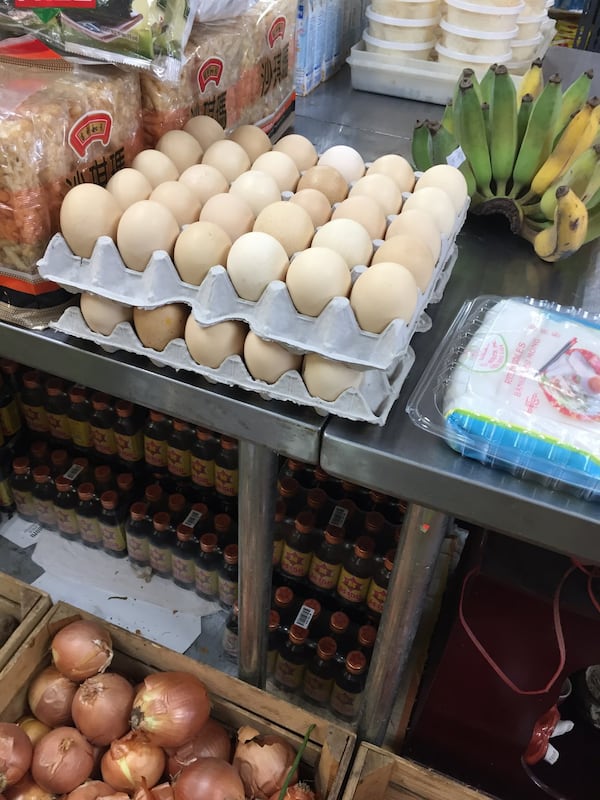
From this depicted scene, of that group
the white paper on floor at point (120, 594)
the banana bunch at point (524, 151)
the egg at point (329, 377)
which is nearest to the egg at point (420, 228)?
the egg at point (329, 377)

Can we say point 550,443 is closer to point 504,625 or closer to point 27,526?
point 504,625

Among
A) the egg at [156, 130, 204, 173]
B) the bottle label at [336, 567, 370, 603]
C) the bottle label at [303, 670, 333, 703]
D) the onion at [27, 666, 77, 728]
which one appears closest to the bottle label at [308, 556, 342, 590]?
the bottle label at [336, 567, 370, 603]

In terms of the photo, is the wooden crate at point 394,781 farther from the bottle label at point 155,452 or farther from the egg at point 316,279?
the bottle label at point 155,452

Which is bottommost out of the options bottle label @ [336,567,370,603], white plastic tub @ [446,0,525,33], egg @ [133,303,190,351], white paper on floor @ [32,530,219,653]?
white paper on floor @ [32,530,219,653]

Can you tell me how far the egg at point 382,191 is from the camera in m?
0.96

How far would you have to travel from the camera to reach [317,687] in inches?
60.9

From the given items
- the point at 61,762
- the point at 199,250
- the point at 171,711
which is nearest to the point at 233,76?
the point at 199,250

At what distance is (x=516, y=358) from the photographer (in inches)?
33.6

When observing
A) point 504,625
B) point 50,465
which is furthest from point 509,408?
point 50,465

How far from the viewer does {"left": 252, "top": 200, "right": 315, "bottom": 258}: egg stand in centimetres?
85

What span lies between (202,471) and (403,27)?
52.2 inches

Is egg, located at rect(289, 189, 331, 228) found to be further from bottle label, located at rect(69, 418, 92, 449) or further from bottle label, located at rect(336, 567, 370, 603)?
bottle label, located at rect(69, 418, 92, 449)

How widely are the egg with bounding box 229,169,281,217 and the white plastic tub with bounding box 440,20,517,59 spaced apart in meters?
1.15

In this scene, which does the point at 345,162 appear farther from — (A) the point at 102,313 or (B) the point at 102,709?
(B) the point at 102,709
